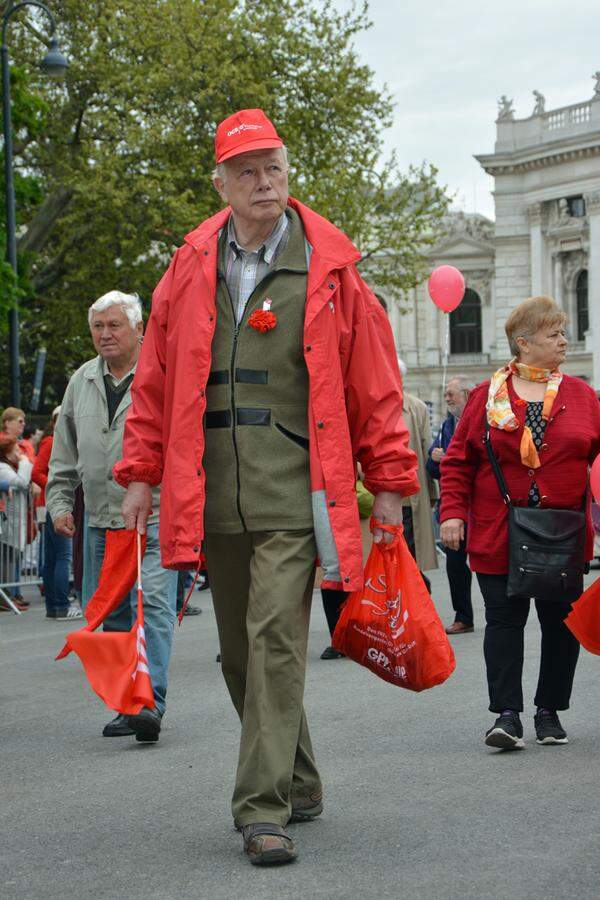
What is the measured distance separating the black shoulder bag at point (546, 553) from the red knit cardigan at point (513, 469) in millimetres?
62

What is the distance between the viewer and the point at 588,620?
626cm

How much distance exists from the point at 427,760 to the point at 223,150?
8.64 ft

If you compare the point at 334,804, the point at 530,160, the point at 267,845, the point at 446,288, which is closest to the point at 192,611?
the point at 334,804

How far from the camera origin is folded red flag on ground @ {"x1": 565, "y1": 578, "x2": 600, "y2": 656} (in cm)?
622

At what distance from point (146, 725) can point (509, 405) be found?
2116mm

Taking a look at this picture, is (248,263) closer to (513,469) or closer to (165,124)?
(513,469)

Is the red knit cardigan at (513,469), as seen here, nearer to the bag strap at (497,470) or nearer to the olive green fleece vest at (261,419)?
the bag strap at (497,470)

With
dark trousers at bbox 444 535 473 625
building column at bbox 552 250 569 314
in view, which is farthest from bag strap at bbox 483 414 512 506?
building column at bbox 552 250 569 314

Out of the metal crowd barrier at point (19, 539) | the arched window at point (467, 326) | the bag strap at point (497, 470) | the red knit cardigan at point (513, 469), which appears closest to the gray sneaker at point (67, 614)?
the metal crowd barrier at point (19, 539)

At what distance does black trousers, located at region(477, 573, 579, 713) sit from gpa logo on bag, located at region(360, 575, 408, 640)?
4.99 feet

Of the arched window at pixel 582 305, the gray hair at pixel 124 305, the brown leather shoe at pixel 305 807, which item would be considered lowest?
the brown leather shoe at pixel 305 807

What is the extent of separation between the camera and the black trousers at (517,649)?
6.50 metres

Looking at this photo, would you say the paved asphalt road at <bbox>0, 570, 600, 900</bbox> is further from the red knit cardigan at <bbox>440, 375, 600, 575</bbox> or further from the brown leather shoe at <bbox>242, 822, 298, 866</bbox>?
the red knit cardigan at <bbox>440, 375, 600, 575</bbox>

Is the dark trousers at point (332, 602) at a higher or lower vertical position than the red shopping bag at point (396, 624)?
lower
